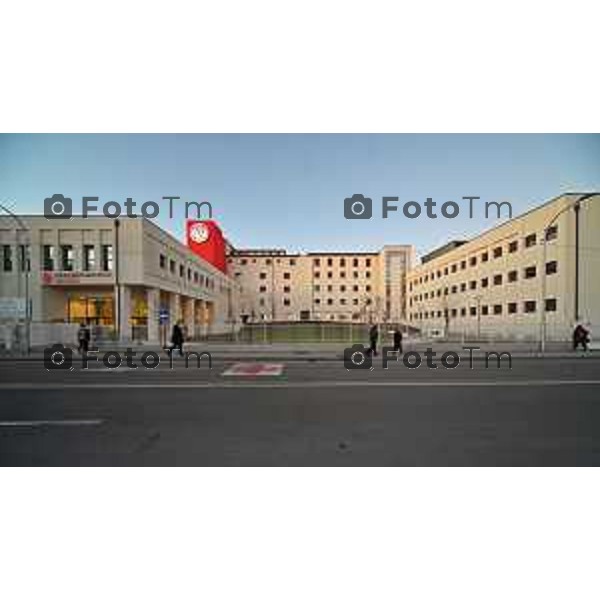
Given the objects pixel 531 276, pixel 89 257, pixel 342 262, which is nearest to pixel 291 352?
pixel 89 257

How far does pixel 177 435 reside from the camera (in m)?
6.83

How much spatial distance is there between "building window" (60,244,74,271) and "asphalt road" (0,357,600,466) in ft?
65.2

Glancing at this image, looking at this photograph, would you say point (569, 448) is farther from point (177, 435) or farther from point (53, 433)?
point (53, 433)

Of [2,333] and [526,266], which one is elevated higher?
[526,266]

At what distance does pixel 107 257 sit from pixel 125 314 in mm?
4407

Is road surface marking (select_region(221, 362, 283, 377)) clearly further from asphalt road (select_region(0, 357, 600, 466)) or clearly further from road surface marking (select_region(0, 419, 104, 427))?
road surface marking (select_region(0, 419, 104, 427))

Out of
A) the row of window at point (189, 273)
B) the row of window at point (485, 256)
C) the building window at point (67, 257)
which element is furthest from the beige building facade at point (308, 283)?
the building window at point (67, 257)

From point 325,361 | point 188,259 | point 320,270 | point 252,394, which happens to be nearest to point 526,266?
point 325,361

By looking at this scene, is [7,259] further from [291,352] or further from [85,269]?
[291,352]

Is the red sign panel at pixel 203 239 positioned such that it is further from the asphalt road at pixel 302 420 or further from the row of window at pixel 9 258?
the asphalt road at pixel 302 420

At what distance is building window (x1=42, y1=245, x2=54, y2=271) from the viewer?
30734 millimetres

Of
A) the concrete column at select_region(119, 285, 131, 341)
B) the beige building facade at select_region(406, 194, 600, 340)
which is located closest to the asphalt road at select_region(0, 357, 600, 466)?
the beige building facade at select_region(406, 194, 600, 340)

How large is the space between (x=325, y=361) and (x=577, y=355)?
42.0 ft

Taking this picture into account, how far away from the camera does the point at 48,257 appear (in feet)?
101
